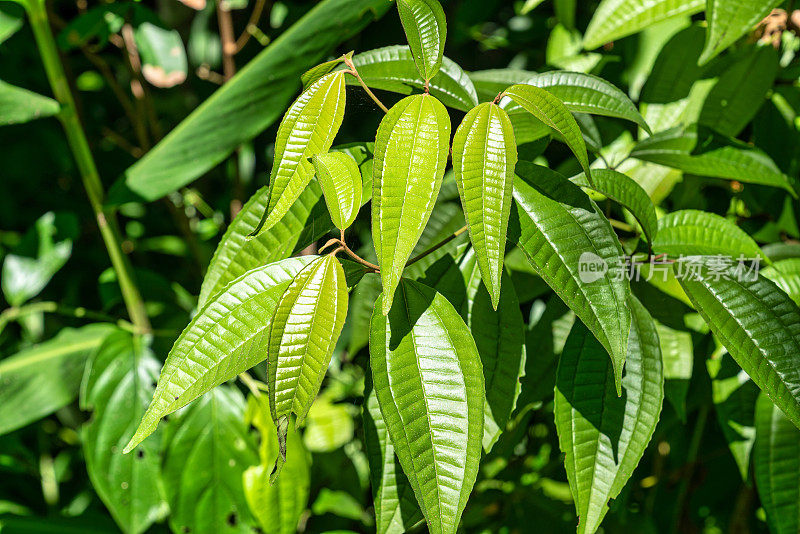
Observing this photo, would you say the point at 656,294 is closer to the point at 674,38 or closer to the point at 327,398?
the point at 674,38

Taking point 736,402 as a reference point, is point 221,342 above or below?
above

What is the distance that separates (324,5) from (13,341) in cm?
100

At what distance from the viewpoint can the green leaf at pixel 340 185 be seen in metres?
0.39

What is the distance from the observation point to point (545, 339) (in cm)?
59

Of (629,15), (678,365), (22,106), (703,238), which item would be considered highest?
(22,106)

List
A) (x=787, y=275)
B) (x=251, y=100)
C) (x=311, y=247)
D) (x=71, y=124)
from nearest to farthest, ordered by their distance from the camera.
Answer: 1. (x=787, y=275)
2. (x=251, y=100)
3. (x=71, y=124)
4. (x=311, y=247)

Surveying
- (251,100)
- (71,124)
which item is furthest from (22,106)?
(251,100)

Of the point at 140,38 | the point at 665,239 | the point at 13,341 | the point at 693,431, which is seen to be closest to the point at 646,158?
the point at 665,239

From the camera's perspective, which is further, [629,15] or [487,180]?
[629,15]

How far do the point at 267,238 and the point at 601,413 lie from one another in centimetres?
30

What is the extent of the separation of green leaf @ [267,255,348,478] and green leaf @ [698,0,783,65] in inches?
13.3

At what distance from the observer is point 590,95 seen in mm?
501

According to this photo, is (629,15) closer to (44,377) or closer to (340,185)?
(340,185)

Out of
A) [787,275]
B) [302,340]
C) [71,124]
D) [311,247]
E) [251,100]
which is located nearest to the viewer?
[302,340]
